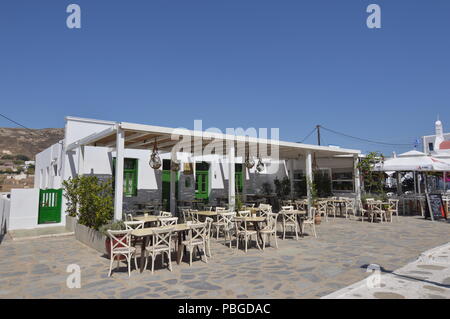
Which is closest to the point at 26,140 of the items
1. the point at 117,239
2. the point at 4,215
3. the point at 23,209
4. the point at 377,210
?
the point at 4,215

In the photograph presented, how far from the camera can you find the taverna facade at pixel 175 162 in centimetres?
838

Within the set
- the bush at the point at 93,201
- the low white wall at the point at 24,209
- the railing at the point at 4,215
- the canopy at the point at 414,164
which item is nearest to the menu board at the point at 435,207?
the canopy at the point at 414,164

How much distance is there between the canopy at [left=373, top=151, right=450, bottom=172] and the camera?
10512 millimetres

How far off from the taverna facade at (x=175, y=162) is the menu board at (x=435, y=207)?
264 centimetres

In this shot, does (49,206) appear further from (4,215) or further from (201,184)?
(201,184)

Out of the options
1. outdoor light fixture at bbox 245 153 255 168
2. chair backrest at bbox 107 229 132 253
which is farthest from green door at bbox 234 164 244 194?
chair backrest at bbox 107 229 132 253

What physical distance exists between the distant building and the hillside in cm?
5341

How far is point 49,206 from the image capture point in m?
10.1

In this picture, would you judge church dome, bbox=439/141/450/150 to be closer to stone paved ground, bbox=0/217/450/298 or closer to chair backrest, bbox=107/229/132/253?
stone paved ground, bbox=0/217/450/298

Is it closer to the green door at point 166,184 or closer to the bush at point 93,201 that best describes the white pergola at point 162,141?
the green door at point 166,184

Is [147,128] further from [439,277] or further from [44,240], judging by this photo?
[439,277]
